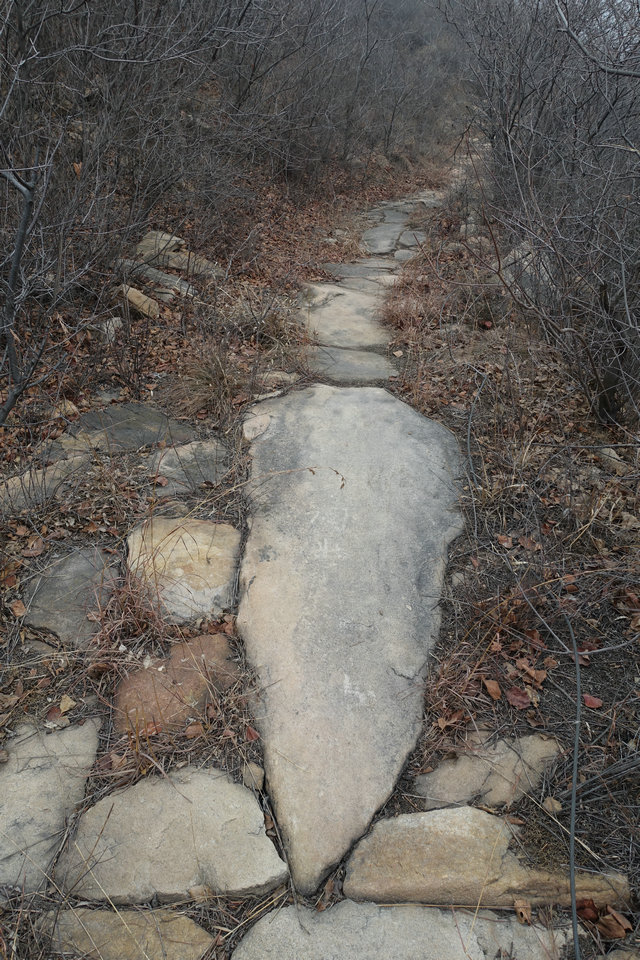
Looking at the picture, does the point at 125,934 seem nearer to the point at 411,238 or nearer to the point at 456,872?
the point at 456,872

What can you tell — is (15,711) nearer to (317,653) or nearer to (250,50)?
(317,653)

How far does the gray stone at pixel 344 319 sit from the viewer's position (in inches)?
199

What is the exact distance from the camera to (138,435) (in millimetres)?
3725

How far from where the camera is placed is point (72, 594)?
8.86 ft

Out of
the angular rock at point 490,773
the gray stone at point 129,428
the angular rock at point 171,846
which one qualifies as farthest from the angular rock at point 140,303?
the angular rock at point 490,773

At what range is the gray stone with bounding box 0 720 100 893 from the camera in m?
1.87

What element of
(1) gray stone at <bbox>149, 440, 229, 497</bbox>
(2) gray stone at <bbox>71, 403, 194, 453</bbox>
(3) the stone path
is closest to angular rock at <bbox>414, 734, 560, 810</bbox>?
(3) the stone path

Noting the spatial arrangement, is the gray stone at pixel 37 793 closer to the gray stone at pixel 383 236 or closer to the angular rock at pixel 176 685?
the angular rock at pixel 176 685

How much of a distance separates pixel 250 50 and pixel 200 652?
290 inches

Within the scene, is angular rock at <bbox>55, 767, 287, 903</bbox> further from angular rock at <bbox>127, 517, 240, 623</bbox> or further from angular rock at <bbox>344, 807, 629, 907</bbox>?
angular rock at <bbox>127, 517, 240, 623</bbox>

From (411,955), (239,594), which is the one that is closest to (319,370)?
(239,594)

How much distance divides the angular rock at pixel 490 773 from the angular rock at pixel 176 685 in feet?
2.69

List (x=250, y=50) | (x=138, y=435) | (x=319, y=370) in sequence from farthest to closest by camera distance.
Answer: (x=250, y=50)
(x=319, y=370)
(x=138, y=435)

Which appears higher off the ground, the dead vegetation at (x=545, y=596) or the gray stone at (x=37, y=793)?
the dead vegetation at (x=545, y=596)
